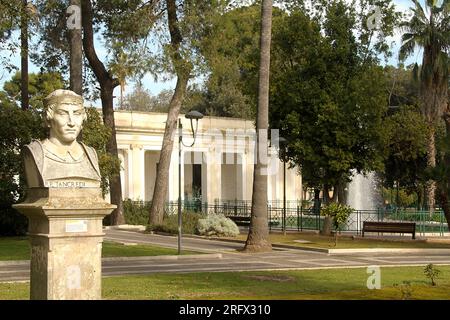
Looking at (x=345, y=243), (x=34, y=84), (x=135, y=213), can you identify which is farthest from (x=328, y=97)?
(x=34, y=84)

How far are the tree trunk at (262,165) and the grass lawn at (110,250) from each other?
2.33 meters

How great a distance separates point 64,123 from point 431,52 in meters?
33.6

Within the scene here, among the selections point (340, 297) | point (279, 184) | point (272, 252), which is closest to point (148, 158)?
A: point (279, 184)

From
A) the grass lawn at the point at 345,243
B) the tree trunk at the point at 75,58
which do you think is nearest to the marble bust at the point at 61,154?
the grass lawn at the point at 345,243

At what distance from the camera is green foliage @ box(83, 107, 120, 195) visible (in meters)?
27.2

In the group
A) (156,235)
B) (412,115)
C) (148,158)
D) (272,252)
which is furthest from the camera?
(148,158)

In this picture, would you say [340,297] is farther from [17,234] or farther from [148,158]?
[148,158]

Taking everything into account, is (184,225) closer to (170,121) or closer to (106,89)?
(170,121)

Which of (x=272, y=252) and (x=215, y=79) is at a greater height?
(x=215, y=79)

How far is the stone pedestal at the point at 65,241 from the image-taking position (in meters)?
7.78

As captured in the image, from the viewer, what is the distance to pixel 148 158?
5209cm

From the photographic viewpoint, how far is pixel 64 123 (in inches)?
320
